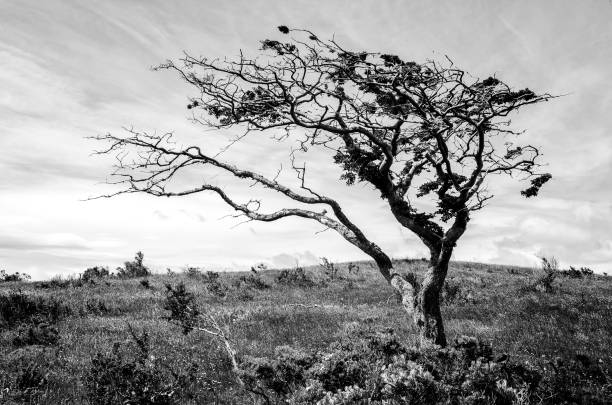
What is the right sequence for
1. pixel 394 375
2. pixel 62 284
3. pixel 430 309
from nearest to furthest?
pixel 394 375 → pixel 430 309 → pixel 62 284

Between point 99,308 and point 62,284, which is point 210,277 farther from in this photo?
point 99,308

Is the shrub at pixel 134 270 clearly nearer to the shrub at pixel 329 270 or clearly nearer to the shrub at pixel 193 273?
the shrub at pixel 193 273

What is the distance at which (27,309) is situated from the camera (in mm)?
11992

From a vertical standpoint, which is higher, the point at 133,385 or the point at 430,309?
the point at 430,309

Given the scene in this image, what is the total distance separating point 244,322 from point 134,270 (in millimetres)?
13524

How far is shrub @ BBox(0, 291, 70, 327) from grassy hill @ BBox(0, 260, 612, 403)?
34mm

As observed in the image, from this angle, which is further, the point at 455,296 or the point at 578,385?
the point at 455,296

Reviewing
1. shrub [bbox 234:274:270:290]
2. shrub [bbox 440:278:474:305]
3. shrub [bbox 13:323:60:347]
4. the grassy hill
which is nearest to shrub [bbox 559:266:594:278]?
the grassy hill

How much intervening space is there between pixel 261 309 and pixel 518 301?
9.72 metres

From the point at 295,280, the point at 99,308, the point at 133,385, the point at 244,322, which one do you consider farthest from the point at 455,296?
the point at 133,385

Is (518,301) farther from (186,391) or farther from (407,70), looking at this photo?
(186,391)

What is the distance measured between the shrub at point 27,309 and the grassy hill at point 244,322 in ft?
0.11

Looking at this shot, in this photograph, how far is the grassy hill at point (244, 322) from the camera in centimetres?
703

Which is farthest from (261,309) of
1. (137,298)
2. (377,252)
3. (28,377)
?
(28,377)
